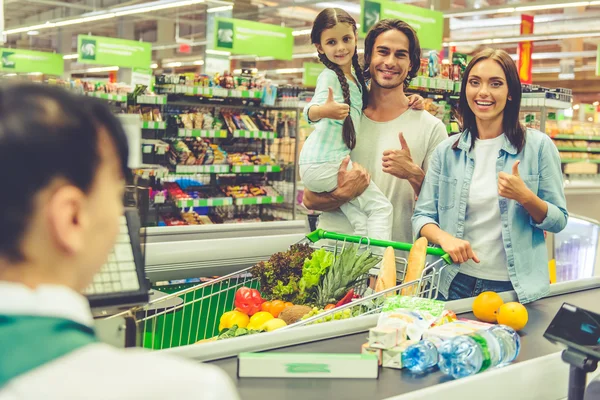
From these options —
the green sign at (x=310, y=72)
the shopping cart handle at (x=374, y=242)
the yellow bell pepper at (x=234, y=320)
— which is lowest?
the yellow bell pepper at (x=234, y=320)

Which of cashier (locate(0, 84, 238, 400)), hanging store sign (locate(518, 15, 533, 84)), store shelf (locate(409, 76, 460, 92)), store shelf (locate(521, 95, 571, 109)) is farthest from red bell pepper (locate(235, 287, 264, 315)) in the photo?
hanging store sign (locate(518, 15, 533, 84))

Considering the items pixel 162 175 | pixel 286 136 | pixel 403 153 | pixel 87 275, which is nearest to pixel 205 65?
pixel 286 136

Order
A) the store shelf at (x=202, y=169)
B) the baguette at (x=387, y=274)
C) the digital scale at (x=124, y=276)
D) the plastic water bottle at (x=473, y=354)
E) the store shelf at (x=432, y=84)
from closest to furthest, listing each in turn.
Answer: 1. the digital scale at (x=124, y=276)
2. the plastic water bottle at (x=473, y=354)
3. the baguette at (x=387, y=274)
4. the store shelf at (x=432, y=84)
5. the store shelf at (x=202, y=169)

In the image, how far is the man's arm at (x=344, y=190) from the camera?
8.61ft

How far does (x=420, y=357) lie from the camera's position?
141 cm

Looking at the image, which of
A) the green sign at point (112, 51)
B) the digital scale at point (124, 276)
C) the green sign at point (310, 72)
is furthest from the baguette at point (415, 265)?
the green sign at point (310, 72)

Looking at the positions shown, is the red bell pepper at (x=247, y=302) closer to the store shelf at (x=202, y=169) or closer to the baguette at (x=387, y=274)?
the baguette at (x=387, y=274)

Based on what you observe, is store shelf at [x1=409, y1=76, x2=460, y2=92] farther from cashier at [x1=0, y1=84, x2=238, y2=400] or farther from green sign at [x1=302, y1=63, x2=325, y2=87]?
green sign at [x1=302, y1=63, x2=325, y2=87]

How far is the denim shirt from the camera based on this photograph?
2.13m

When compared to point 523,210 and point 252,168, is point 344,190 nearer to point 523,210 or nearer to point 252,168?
point 523,210

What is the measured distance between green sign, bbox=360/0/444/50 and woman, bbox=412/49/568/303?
602cm

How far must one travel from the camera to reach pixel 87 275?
2.16 ft

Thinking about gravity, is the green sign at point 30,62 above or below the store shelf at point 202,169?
above

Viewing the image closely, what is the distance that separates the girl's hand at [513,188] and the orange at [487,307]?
1.03ft
